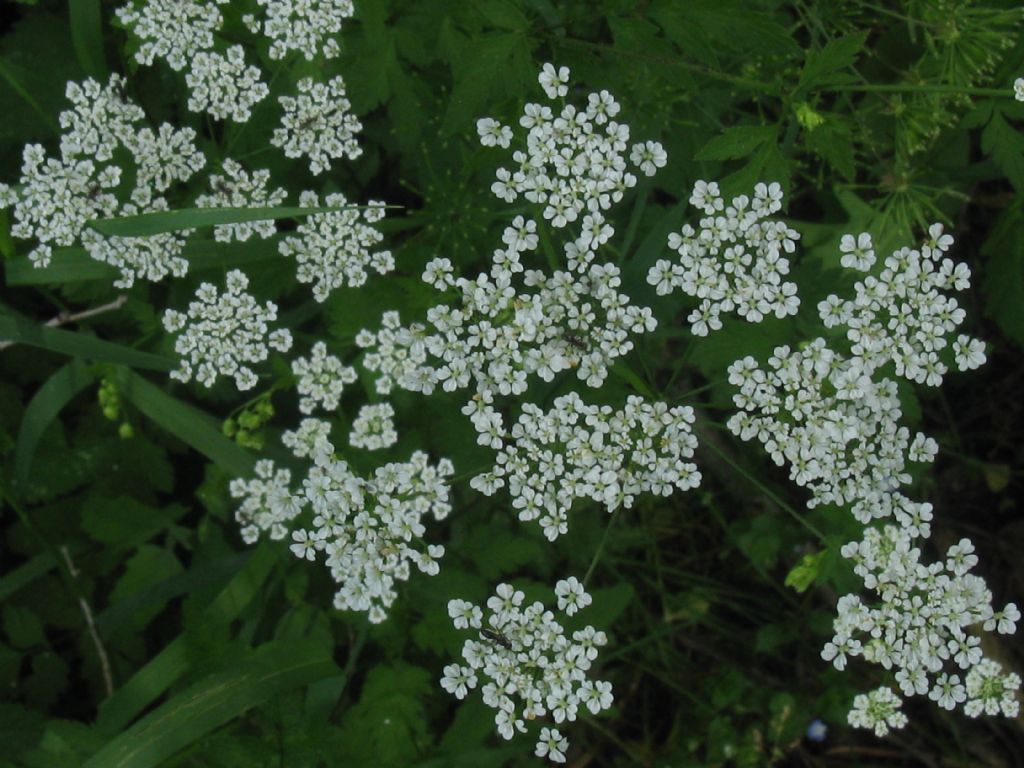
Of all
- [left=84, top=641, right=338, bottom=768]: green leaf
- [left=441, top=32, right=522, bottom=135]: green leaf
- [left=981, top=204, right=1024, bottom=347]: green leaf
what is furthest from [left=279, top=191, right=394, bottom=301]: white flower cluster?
[left=981, top=204, right=1024, bottom=347]: green leaf

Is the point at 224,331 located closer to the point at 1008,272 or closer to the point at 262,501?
the point at 262,501

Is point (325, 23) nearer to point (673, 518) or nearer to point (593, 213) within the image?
point (593, 213)

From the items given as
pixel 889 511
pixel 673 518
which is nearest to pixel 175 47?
pixel 889 511

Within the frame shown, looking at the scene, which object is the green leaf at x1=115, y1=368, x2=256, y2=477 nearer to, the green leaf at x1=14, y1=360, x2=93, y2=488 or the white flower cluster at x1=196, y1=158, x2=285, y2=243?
the green leaf at x1=14, y1=360, x2=93, y2=488

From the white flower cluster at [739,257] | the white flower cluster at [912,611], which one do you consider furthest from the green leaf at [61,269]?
the white flower cluster at [912,611]

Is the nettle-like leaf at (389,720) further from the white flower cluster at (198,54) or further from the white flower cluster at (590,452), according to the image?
the white flower cluster at (198,54)

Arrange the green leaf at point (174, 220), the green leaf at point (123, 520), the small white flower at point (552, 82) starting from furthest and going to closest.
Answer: the green leaf at point (123, 520), the green leaf at point (174, 220), the small white flower at point (552, 82)

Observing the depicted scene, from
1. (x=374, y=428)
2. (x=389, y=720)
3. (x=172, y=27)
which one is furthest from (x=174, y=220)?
(x=389, y=720)
